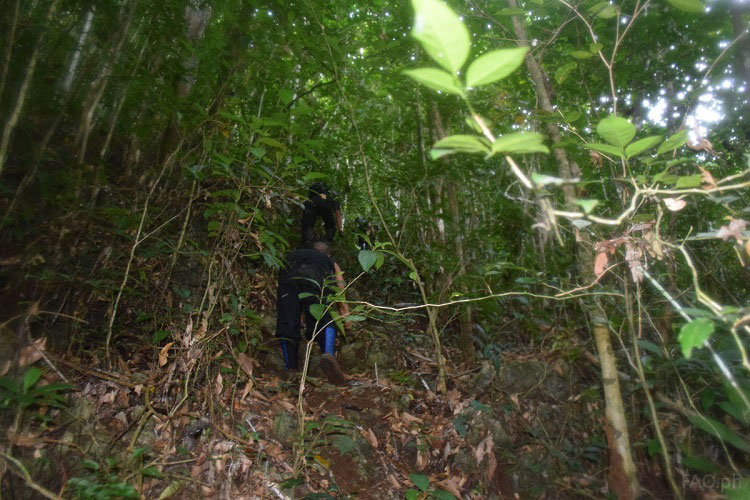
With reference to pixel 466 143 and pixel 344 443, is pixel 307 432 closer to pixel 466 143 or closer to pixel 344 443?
pixel 344 443

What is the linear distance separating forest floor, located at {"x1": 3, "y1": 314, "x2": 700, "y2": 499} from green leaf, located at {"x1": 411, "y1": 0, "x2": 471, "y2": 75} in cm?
248

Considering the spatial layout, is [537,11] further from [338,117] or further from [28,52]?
[338,117]

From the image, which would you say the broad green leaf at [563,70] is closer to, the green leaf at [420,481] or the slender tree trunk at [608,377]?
the slender tree trunk at [608,377]

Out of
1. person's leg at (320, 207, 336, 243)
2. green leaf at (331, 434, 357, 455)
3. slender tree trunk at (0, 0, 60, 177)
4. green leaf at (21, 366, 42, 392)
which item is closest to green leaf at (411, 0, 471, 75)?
slender tree trunk at (0, 0, 60, 177)

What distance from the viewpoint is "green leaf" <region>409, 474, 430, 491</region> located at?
2888 millimetres

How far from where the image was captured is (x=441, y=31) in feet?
1.81

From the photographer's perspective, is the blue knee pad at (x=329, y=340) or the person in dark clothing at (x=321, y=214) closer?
the blue knee pad at (x=329, y=340)

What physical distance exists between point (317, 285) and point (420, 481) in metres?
1.78

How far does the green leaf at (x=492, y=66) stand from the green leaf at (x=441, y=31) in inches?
1.7

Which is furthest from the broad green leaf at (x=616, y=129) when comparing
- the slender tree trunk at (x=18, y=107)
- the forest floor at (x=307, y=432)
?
the forest floor at (x=307, y=432)

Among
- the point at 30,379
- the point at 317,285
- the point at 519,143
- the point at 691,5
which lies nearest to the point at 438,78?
the point at 519,143

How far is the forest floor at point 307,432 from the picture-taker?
2.37 metres

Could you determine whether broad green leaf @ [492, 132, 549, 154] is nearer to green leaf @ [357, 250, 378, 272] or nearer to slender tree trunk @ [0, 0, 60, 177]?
green leaf @ [357, 250, 378, 272]

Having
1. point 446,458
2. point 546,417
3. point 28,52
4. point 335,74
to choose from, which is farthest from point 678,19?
point 28,52
